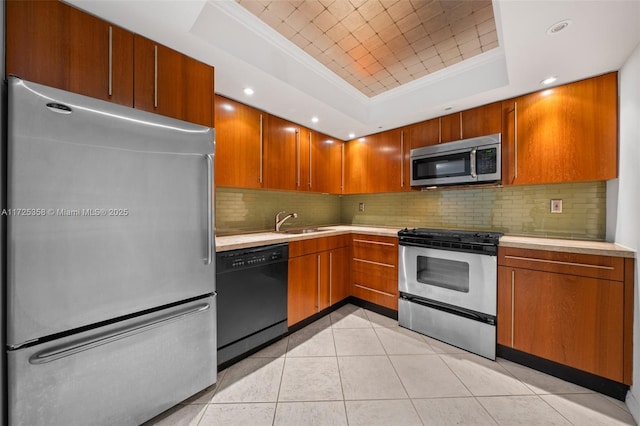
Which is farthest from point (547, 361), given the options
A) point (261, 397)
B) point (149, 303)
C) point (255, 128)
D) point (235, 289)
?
point (255, 128)

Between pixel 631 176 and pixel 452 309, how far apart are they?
1.57 metres

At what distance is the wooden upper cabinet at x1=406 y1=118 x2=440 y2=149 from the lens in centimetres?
278

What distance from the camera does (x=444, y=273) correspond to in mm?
2398

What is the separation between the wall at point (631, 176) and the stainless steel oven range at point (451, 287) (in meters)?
0.73

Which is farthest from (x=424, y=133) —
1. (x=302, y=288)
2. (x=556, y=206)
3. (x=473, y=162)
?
(x=302, y=288)

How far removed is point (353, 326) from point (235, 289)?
1.38 metres

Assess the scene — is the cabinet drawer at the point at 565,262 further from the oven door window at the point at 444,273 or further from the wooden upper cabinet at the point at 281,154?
the wooden upper cabinet at the point at 281,154

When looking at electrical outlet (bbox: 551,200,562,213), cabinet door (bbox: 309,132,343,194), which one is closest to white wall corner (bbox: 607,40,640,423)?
electrical outlet (bbox: 551,200,562,213)

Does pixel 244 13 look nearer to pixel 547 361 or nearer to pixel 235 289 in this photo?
pixel 235 289

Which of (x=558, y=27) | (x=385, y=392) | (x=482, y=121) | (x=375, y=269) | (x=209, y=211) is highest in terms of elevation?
(x=558, y=27)

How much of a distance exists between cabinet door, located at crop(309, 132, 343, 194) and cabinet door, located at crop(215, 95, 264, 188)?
87 cm

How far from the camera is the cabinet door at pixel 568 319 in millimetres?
1641

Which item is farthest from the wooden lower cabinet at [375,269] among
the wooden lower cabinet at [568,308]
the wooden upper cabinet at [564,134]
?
the wooden upper cabinet at [564,134]

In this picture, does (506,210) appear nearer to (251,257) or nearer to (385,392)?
(385,392)
